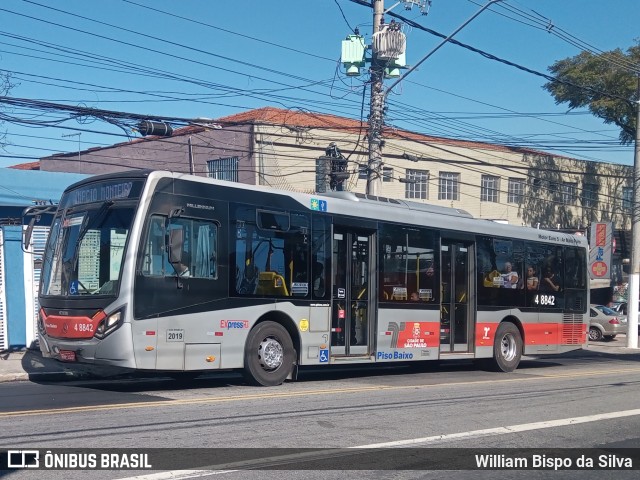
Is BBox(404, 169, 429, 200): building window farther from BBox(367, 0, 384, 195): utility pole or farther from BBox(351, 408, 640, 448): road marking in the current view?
BBox(351, 408, 640, 448): road marking

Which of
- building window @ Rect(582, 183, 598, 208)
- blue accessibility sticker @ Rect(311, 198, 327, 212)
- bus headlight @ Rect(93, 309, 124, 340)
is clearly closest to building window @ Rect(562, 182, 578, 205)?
building window @ Rect(582, 183, 598, 208)

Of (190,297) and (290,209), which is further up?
(290,209)

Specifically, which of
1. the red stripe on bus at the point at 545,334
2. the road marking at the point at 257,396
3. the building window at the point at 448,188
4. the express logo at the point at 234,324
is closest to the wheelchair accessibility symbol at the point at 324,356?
the road marking at the point at 257,396

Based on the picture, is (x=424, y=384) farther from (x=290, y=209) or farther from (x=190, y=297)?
(x=190, y=297)

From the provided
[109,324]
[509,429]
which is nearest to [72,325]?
[109,324]

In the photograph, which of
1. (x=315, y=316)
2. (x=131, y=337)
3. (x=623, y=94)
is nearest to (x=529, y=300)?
(x=315, y=316)

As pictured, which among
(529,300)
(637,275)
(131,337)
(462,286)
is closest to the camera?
(131,337)

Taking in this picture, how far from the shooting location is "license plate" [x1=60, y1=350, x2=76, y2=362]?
1168 cm

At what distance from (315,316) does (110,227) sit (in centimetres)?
402

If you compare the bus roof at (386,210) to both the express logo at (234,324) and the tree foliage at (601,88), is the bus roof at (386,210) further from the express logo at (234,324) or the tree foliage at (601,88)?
the tree foliage at (601,88)

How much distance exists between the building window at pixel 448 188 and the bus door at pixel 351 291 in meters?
24.0

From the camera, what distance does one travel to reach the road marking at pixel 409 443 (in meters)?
6.84

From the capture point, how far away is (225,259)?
41.8 ft

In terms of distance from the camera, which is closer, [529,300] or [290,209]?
[290,209]
